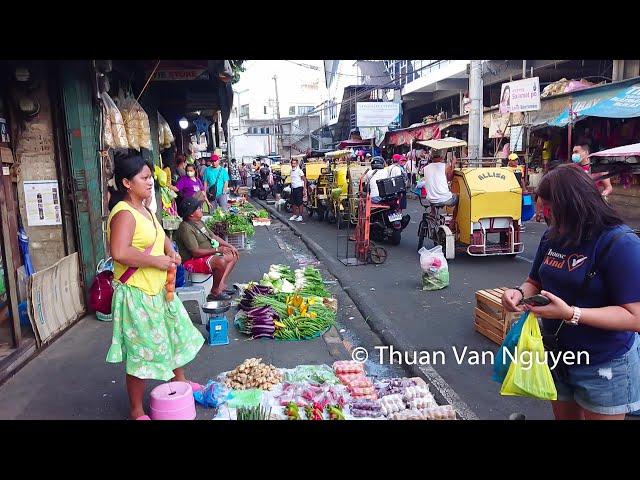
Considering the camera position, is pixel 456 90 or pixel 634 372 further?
pixel 456 90

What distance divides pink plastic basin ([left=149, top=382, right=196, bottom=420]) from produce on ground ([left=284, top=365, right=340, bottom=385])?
3.35ft

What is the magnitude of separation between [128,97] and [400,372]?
18.1 feet

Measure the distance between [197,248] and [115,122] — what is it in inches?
74.0

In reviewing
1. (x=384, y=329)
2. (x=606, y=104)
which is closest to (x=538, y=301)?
(x=384, y=329)

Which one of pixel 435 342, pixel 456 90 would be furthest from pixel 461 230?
pixel 456 90

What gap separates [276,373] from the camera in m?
4.42

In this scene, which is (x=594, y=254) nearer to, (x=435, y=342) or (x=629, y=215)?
(x=435, y=342)

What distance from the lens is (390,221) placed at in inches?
417

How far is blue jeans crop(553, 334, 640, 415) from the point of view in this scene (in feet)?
7.54

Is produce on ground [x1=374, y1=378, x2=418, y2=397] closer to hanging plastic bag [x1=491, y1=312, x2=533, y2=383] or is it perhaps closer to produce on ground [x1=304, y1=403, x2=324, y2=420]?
produce on ground [x1=304, y1=403, x2=324, y2=420]

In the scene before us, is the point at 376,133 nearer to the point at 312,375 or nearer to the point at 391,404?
the point at 312,375

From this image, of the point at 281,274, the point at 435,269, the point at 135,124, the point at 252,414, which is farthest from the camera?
the point at 281,274

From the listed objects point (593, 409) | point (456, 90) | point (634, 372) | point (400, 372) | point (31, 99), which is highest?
point (456, 90)

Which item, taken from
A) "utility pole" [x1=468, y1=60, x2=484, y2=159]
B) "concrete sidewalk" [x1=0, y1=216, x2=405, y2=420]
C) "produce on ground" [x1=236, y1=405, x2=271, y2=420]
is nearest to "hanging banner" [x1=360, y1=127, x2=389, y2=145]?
"utility pole" [x1=468, y1=60, x2=484, y2=159]
